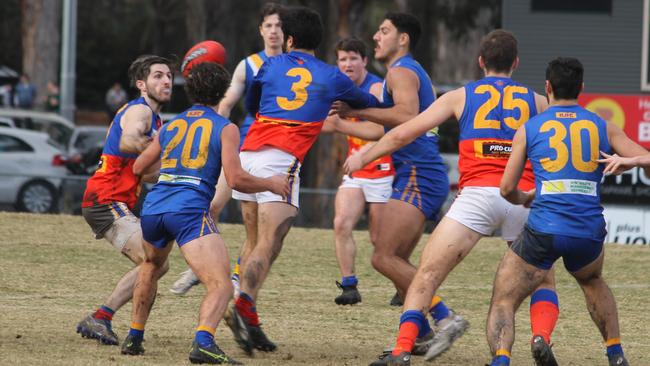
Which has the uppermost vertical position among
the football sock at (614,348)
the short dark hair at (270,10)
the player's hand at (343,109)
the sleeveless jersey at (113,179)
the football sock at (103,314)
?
the short dark hair at (270,10)

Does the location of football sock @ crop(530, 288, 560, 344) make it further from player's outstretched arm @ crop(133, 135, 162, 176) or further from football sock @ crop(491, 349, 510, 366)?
player's outstretched arm @ crop(133, 135, 162, 176)

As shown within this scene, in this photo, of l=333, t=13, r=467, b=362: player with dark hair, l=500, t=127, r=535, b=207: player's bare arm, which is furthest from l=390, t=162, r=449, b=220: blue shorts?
l=500, t=127, r=535, b=207: player's bare arm

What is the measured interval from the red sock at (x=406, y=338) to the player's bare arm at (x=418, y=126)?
109 cm

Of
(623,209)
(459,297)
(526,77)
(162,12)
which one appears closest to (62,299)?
(459,297)

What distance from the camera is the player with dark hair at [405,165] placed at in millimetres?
9133

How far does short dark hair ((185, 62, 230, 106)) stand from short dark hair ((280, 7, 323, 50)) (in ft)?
2.86

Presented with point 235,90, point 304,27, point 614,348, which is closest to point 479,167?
point 614,348

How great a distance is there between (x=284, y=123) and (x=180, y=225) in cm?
121

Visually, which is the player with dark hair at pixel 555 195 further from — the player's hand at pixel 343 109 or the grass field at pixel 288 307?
the player's hand at pixel 343 109

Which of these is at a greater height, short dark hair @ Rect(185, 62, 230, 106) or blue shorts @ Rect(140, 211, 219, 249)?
short dark hair @ Rect(185, 62, 230, 106)

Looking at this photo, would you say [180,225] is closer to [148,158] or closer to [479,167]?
[148,158]

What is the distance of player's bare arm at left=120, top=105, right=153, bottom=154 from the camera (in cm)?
898

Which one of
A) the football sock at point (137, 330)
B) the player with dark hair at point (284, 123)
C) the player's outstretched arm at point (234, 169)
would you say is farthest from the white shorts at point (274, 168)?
the football sock at point (137, 330)

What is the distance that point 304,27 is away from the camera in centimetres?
908
